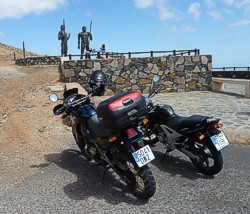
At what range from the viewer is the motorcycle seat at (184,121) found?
12.9ft

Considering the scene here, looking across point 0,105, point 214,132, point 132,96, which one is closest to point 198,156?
point 214,132

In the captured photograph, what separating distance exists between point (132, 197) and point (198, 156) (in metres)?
1.16

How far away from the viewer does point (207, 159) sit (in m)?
4.07

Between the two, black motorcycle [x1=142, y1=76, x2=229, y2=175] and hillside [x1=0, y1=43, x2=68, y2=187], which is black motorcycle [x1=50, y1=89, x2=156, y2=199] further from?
hillside [x1=0, y1=43, x2=68, y2=187]

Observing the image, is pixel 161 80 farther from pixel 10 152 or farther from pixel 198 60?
pixel 10 152

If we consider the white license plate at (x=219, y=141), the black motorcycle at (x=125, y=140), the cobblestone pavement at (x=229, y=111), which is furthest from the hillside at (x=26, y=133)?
the cobblestone pavement at (x=229, y=111)

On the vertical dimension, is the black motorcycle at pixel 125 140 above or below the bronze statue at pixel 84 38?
below

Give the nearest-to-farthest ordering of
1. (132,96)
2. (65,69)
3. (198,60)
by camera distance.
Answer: (132,96)
(65,69)
(198,60)

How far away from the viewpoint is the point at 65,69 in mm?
11898

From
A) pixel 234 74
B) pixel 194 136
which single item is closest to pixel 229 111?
pixel 194 136

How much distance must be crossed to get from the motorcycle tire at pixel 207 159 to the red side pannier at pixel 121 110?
1.23 m

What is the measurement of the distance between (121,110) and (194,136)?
140 cm

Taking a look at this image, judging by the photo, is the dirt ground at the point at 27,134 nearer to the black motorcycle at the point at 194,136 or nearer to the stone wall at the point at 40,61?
the black motorcycle at the point at 194,136

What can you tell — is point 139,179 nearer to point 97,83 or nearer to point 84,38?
point 97,83
